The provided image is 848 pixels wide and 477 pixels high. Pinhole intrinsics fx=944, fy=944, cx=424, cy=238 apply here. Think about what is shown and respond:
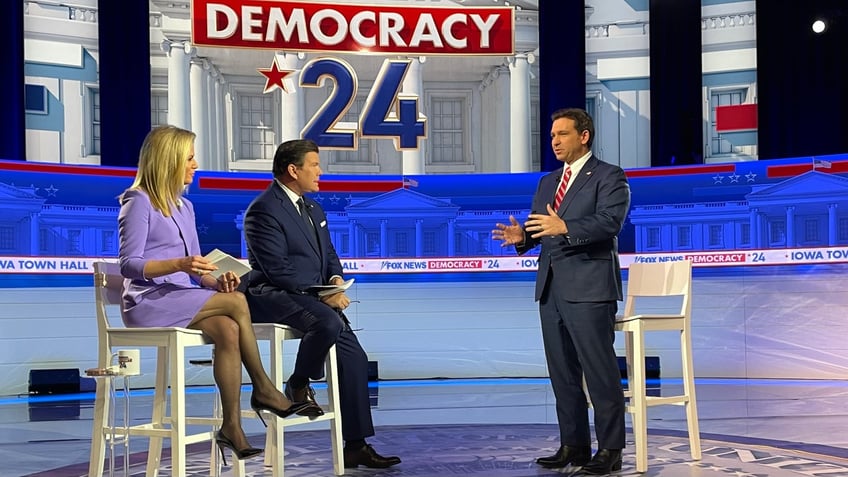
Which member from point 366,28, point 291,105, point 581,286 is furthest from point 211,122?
point 581,286

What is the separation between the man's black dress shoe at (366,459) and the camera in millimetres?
3734

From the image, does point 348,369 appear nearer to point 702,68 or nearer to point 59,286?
point 59,286

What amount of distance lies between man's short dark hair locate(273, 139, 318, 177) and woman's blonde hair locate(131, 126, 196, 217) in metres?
0.69

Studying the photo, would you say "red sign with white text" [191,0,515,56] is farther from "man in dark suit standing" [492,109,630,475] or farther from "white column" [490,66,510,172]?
"man in dark suit standing" [492,109,630,475]

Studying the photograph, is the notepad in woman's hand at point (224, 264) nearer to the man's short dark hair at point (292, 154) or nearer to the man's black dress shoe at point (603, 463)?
the man's short dark hair at point (292, 154)

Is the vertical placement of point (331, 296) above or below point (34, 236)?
below

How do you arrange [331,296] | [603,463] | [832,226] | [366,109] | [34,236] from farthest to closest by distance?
[366,109], [832,226], [34,236], [331,296], [603,463]

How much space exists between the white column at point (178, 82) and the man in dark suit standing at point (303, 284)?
3631 millimetres

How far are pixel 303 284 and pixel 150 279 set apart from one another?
0.67 metres

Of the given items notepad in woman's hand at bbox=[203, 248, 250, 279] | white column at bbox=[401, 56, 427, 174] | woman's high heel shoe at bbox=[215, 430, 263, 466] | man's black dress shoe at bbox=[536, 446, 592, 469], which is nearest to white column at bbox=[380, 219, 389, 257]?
white column at bbox=[401, 56, 427, 174]

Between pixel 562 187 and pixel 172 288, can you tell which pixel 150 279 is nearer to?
pixel 172 288

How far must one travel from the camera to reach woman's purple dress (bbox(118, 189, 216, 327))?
3.05 m

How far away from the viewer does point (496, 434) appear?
4.61m

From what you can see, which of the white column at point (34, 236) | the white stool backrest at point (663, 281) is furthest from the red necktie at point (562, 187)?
the white column at point (34, 236)
